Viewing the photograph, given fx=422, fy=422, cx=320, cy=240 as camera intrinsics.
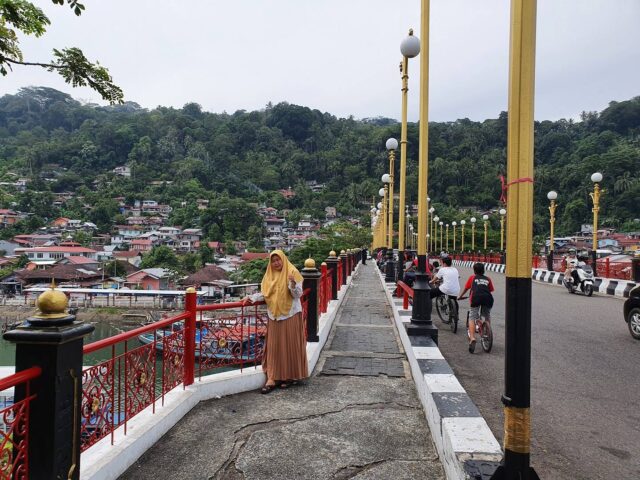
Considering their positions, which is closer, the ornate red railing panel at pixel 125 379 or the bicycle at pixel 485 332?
the ornate red railing panel at pixel 125 379

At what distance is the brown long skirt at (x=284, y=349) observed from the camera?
183 inches

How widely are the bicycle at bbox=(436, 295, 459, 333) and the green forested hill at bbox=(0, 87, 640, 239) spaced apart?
67159mm

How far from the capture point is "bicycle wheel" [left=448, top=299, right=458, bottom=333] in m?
8.19

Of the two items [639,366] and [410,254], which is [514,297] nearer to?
[639,366]

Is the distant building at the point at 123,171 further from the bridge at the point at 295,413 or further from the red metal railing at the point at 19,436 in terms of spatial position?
the red metal railing at the point at 19,436

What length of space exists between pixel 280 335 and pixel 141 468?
76.0 inches

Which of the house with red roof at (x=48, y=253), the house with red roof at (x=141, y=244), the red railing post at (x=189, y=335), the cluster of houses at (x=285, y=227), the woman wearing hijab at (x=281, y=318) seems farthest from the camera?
the cluster of houses at (x=285, y=227)

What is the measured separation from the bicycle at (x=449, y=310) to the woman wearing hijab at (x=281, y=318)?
4.47 metres

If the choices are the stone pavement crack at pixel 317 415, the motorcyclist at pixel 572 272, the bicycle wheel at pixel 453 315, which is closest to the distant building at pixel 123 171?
the motorcyclist at pixel 572 272

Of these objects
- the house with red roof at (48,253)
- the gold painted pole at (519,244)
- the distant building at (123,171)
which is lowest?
the house with red roof at (48,253)

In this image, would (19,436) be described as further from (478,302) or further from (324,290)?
(324,290)

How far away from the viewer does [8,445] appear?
2029 mm

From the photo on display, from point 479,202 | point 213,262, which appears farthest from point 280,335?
point 479,202

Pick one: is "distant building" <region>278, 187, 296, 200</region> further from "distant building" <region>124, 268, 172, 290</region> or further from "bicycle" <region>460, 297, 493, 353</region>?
"bicycle" <region>460, 297, 493, 353</region>
